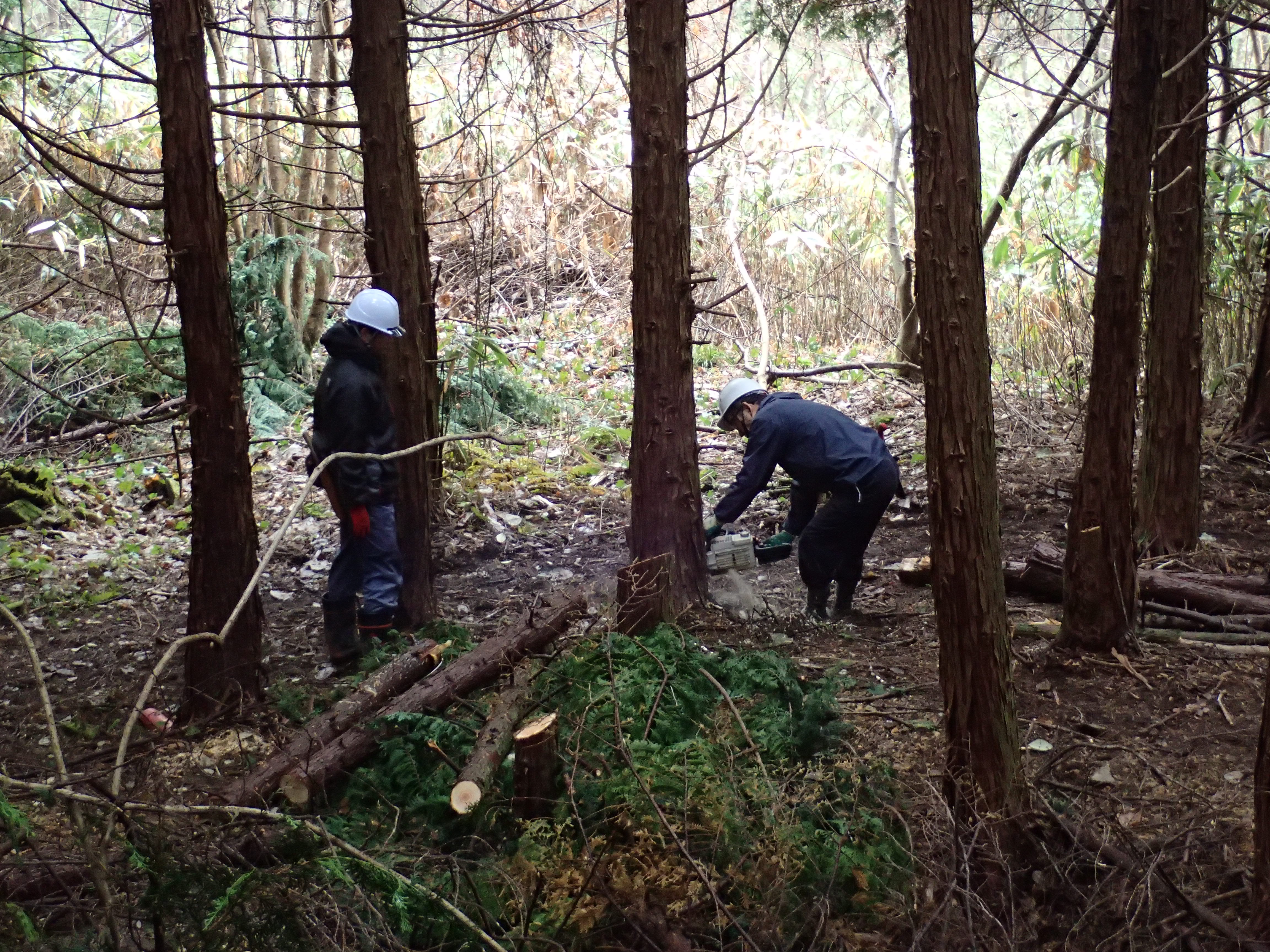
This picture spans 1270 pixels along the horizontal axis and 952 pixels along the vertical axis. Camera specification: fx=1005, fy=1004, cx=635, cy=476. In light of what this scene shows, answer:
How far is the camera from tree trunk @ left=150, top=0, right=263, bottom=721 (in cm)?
463

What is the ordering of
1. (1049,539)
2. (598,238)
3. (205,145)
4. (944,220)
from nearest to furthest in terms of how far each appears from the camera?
(944,220), (205,145), (1049,539), (598,238)

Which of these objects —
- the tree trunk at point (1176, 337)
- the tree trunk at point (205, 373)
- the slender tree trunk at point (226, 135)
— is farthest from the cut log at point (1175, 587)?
the slender tree trunk at point (226, 135)

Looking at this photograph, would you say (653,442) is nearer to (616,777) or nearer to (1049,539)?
(616,777)

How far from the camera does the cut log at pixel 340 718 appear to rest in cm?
406

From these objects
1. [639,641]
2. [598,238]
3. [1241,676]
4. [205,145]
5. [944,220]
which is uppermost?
[598,238]

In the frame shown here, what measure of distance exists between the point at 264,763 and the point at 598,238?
13.2m

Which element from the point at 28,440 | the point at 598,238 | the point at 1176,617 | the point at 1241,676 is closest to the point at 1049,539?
the point at 1176,617

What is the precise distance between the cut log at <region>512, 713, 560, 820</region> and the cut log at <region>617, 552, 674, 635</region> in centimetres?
142

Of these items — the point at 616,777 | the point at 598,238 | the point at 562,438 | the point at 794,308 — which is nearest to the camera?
the point at 616,777

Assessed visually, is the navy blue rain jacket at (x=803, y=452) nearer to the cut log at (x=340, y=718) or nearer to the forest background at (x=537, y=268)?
the forest background at (x=537, y=268)

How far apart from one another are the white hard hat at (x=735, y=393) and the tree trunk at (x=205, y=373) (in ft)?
9.80

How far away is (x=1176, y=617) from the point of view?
553 centimetres

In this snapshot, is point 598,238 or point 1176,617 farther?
point 598,238

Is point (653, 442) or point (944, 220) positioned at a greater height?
point (944, 220)
